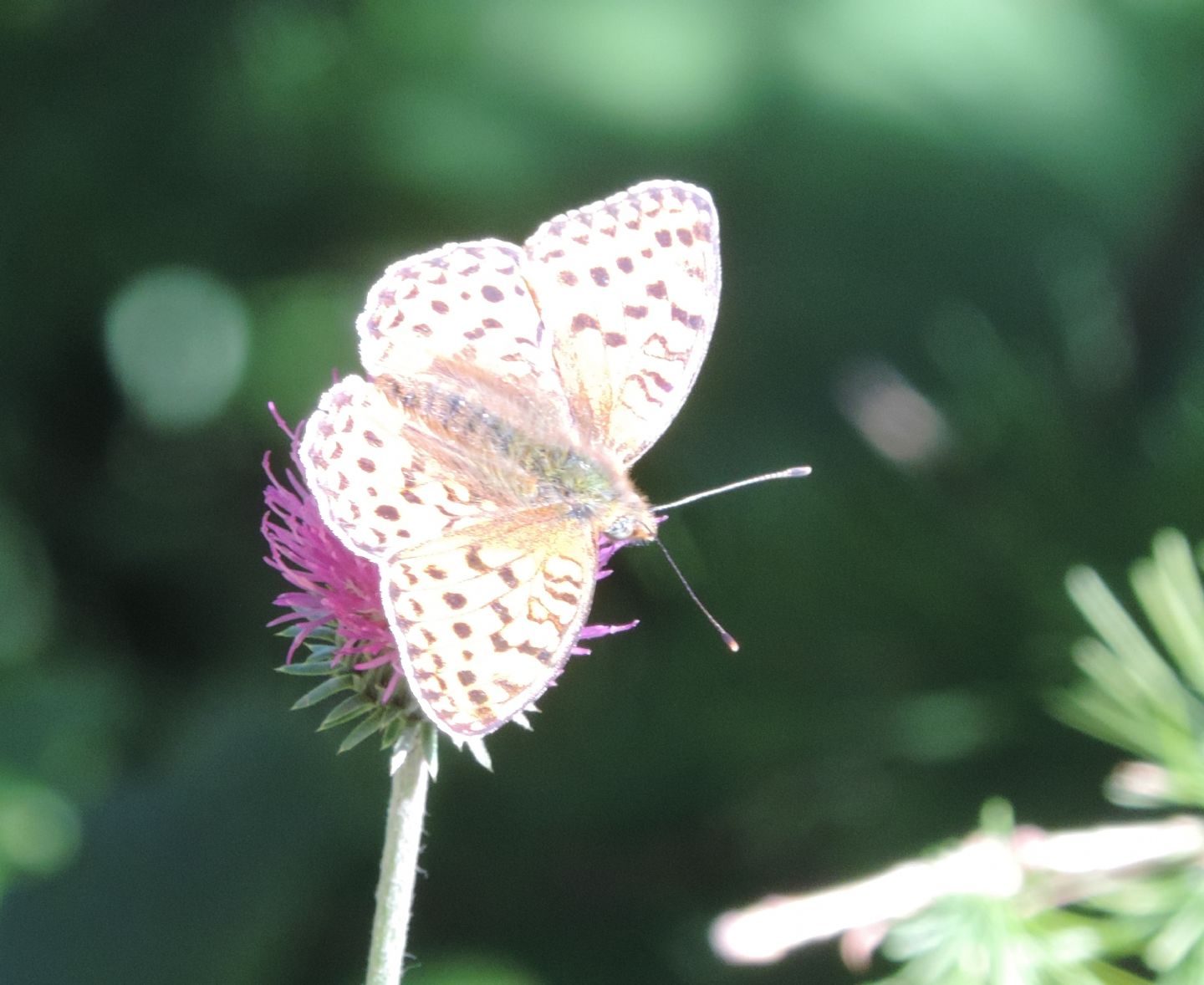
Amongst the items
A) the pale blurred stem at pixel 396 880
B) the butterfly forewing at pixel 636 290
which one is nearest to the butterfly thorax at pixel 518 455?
the butterfly forewing at pixel 636 290

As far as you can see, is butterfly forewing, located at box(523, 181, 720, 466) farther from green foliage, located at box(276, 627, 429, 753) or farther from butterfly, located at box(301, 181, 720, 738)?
green foliage, located at box(276, 627, 429, 753)

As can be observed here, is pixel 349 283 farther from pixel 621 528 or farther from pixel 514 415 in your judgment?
pixel 621 528

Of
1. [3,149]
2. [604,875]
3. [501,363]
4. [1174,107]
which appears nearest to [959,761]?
[604,875]

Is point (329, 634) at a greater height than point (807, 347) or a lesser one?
lesser

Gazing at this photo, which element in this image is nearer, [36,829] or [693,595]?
[693,595]

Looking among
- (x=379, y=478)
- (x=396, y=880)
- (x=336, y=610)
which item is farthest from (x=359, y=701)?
(x=396, y=880)

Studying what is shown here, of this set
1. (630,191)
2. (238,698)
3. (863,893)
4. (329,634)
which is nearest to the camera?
(863,893)

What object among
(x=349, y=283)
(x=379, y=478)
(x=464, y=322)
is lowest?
(x=379, y=478)

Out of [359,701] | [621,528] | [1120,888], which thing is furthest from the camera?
[621,528]

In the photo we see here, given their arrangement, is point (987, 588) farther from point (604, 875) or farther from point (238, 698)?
point (238, 698)
